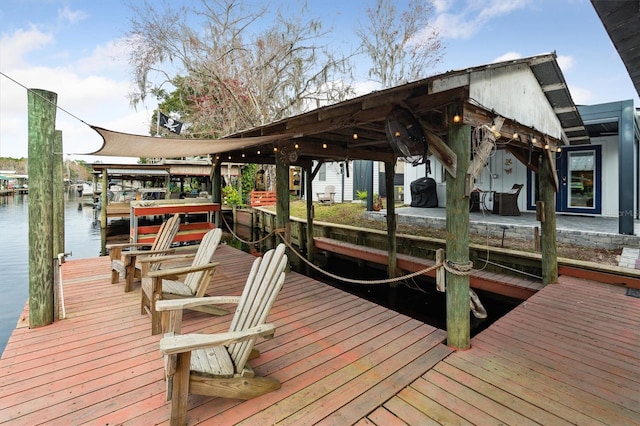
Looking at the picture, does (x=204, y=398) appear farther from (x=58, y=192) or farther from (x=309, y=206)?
(x=309, y=206)

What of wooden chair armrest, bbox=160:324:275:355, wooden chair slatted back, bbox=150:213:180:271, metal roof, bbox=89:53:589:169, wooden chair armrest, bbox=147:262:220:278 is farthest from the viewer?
wooden chair slatted back, bbox=150:213:180:271

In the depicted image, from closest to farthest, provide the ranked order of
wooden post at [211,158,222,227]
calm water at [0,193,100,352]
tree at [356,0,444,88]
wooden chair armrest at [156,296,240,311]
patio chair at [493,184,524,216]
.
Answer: wooden chair armrest at [156,296,240,311]
calm water at [0,193,100,352]
wooden post at [211,158,222,227]
patio chair at [493,184,524,216]
tree at [356,0,444,88]

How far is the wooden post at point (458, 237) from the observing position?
2658 mm

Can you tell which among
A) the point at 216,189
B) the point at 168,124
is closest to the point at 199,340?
the point at 216,189

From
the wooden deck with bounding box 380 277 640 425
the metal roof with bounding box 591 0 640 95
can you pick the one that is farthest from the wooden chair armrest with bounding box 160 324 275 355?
the metal roof with bounding box 591 0 640 95

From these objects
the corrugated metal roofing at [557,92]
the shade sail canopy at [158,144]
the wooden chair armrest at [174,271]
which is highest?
the corrugated metal roofing at [557,92]

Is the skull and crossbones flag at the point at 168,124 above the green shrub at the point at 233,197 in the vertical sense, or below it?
above

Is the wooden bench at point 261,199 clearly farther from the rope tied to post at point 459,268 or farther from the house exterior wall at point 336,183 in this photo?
the rope tied to post at point 459,268

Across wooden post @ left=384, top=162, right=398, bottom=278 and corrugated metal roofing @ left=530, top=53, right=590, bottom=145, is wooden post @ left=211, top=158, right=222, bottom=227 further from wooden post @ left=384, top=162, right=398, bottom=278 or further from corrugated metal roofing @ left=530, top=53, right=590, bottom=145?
corrugated metal roofing @ left=530, top=53, right=590, bottom=145

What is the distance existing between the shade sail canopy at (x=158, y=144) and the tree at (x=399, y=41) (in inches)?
489

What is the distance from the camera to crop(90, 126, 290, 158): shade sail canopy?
380 centimetres

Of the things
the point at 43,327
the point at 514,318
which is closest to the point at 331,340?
the point at 514,318

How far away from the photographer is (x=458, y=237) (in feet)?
8.89

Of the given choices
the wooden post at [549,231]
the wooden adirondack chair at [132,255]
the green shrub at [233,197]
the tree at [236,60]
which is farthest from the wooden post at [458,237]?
the tree at [236,60]
